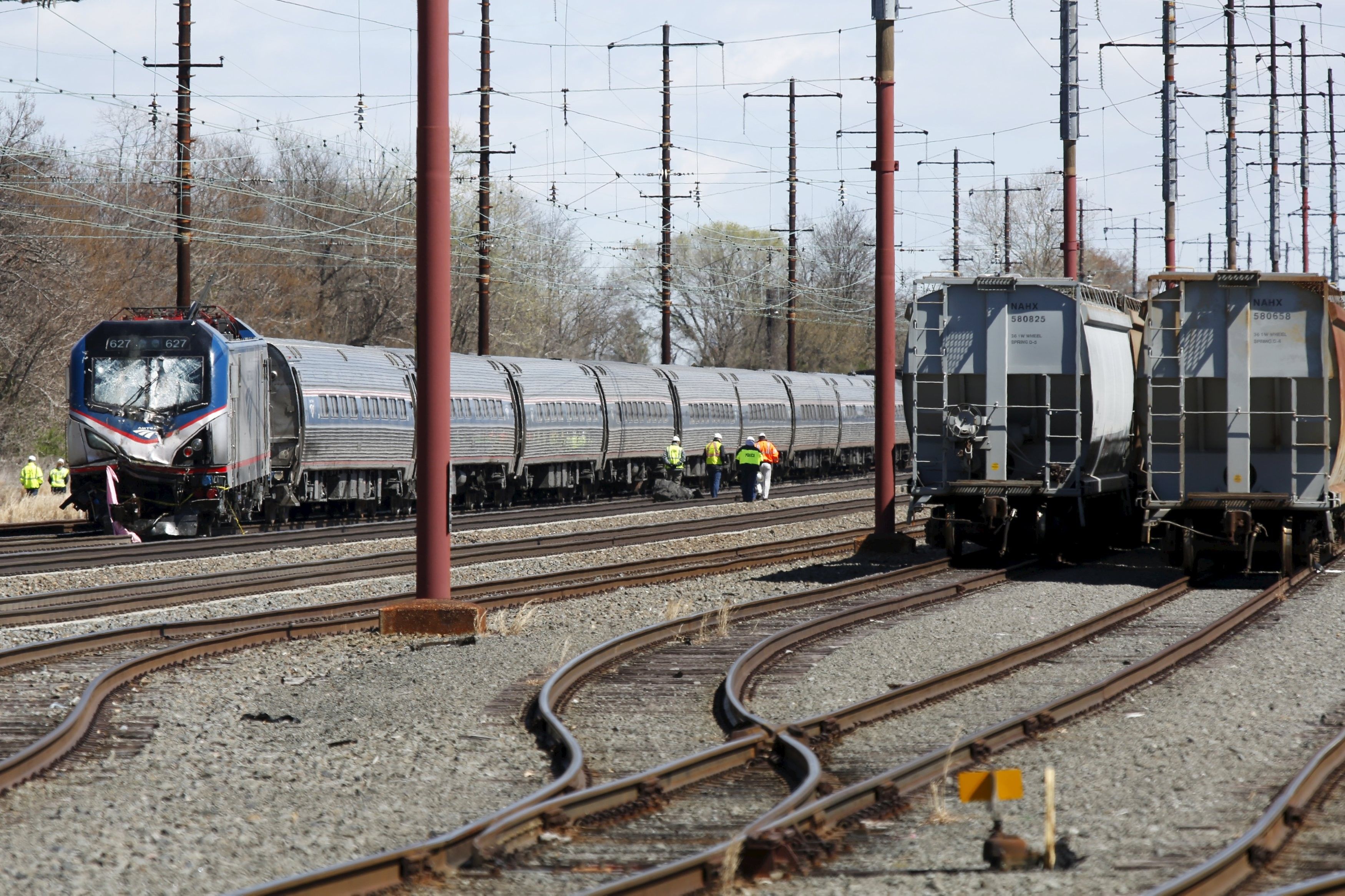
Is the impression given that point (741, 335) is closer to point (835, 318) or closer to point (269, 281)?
point (835, 318)

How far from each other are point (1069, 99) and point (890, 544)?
1024 cm

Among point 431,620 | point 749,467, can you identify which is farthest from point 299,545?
point 749,467

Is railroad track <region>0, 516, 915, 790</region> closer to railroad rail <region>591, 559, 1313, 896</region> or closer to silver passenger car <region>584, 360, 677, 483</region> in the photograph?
railroad rail <region>591, 559, 1313, 896</region>

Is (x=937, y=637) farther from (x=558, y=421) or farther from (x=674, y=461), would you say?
(x=674, y=461)

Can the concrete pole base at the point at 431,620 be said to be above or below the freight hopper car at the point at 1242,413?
below

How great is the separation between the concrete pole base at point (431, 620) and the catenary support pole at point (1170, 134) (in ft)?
85.2

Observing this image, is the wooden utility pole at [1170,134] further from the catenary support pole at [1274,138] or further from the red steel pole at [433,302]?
the red steel pole at [433,302]

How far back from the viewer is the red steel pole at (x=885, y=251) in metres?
22.9

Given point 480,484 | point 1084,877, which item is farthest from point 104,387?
point 1084,877

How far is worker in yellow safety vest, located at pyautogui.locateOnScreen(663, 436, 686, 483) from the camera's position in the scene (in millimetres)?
40750

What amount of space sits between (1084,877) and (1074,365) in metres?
13.9

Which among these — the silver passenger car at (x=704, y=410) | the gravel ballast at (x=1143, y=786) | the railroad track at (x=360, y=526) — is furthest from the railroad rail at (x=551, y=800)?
the silver passenger car at (x=704, y=410)

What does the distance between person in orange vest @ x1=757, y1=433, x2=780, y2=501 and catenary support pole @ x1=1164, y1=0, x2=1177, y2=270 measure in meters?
9.94

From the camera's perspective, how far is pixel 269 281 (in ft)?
211
